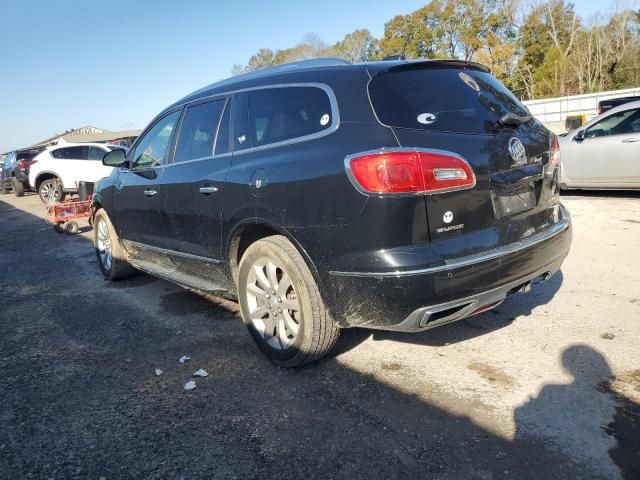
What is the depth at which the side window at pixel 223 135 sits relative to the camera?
3676 millimetres

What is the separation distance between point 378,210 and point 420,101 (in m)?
0.76

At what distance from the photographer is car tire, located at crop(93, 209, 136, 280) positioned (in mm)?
5566

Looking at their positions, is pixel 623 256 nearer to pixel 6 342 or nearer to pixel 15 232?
pixel 6 342

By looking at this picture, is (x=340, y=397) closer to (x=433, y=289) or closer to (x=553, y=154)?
(x=433, y=289)

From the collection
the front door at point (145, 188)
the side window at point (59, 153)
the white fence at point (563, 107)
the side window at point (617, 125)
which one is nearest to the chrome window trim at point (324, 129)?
the front door at point (145, 188)

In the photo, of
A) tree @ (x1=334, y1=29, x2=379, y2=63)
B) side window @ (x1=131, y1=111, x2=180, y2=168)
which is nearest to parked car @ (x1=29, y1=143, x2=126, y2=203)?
side window @ (x1=131, y1=111, x2=180, y2=168)

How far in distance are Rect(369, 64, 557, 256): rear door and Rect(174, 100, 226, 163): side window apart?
1.45m

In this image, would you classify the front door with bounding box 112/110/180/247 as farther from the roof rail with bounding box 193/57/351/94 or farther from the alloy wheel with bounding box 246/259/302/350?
the alloy wheel with bounding box 246/259/302/350

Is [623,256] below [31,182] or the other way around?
below

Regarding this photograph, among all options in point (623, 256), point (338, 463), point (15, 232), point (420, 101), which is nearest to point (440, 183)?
point (420, 101)

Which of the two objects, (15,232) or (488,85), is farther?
(15,232)

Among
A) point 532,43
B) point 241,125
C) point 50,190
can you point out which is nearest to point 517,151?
point 241,125

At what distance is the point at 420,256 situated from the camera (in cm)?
257

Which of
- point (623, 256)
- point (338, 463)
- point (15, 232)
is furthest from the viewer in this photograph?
point (15, 232)
